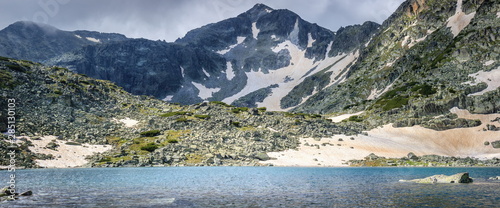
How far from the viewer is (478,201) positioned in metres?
27.2

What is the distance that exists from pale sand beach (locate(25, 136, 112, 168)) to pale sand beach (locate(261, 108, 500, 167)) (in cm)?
4571

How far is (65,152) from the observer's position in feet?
276

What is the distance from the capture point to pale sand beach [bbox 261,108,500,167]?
96.8 meters

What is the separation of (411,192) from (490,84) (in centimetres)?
14305

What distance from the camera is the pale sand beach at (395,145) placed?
96750 millimetres

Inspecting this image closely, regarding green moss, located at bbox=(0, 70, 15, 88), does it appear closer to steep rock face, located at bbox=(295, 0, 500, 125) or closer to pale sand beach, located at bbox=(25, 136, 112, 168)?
pale sand beach, located at bbox=(25, 136, 112, 168)

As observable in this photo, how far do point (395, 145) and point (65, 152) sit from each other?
98.8 meters

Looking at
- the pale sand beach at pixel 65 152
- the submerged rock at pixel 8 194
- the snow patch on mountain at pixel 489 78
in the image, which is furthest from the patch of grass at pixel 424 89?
the submerged rock at pixel 8 194

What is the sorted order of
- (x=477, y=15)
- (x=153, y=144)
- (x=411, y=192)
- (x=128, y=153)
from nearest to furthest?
(x=411, y=192) < (x=128, y=153) < (x=153, y=144) < (x=477, y=15)

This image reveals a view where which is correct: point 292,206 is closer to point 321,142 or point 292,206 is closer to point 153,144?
point 153,144

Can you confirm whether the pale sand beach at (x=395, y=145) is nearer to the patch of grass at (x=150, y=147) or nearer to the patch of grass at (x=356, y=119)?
the patch of grass at (x=356, y=119)

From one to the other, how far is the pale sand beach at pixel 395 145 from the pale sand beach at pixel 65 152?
45711 mm

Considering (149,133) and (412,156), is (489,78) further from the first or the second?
(149,133)

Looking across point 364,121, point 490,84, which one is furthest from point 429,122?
point 490,84
